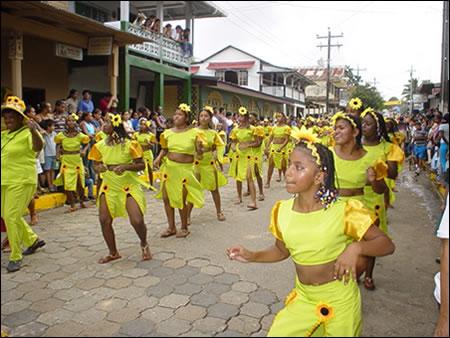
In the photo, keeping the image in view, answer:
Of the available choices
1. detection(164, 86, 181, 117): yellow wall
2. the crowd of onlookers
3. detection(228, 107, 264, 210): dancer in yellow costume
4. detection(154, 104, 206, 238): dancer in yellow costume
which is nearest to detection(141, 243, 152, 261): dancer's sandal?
detection(154, 104, 206, 238): dancer in yellow costume

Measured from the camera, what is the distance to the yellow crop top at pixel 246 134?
27.1 feet

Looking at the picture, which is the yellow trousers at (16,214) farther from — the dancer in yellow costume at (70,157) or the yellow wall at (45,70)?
the yellow wall at (45,70)

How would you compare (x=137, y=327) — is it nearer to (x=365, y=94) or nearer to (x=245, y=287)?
(x=245, y=287)

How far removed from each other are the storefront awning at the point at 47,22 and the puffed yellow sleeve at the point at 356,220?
6.73 ft

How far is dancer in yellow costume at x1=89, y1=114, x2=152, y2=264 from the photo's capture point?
4.70 metres

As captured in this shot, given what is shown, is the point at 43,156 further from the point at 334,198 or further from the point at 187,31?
the point at 187,31

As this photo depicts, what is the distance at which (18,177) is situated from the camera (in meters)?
4.23

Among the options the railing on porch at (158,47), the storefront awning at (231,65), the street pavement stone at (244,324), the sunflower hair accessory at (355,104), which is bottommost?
the street pavement stone at (244,324)

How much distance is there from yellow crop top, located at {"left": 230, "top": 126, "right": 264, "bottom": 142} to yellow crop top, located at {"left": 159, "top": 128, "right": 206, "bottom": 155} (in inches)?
101

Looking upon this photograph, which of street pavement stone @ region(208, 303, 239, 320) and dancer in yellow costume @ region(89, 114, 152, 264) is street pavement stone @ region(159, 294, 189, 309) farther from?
dancer in yellow costume @ region(89, 114, 152, 264)

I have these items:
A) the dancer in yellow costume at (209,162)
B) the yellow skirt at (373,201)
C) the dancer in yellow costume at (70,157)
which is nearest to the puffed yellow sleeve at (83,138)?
the dancer in yellow costume at (70,157)

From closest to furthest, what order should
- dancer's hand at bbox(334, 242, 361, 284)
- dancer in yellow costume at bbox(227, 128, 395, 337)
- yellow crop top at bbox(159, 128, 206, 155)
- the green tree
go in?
dancer's hand at bbox(334, 242, 361, 284) < dancer in yellow costume at bbox(227, 128, 395, 337) < yellow crop top at bbox(159, 128, 206, 155) < the green tree

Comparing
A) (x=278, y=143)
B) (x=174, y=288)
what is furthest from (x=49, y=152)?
(x=278, y=143)

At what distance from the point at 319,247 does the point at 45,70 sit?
1103cm
